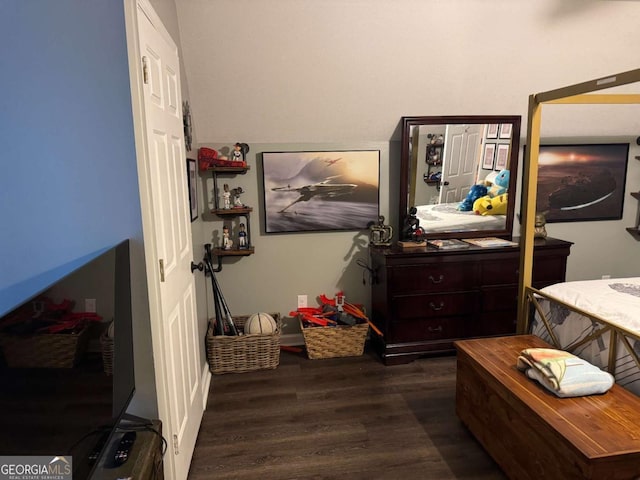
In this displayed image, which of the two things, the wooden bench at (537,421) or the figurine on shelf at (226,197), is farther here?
the figurine on shelf at (226,197)

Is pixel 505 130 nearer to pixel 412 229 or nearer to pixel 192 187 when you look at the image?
pixel 412 229

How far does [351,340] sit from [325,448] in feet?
3.75

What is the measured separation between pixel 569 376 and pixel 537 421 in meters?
0.24

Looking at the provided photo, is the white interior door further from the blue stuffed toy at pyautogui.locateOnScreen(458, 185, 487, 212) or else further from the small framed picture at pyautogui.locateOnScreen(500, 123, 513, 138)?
the small framed picture at pyautogui.locateOnScreen(500, 123, 513, 138)

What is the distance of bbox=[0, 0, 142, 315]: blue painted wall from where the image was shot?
90cm

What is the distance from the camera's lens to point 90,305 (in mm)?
1147

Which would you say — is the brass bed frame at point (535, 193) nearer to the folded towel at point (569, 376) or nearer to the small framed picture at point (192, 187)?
the folded towel at point (569, 376)

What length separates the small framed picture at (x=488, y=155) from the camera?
354cm

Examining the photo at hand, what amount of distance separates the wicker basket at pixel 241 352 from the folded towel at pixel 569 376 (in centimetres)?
189

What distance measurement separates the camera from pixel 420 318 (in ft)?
10.9

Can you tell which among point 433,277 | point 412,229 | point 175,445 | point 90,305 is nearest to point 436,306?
point 433,277

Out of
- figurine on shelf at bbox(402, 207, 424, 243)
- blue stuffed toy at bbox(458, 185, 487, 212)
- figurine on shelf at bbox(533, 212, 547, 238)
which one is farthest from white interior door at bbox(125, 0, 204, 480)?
figurine on shelf at bbox(533, 212, 547, 238)

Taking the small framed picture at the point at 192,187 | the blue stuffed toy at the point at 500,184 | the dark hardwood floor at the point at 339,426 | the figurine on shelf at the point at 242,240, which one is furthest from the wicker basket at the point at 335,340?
the blue stuffed toy at the point at 500,184

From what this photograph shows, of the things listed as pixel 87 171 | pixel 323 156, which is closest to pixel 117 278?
pixel 87 171
